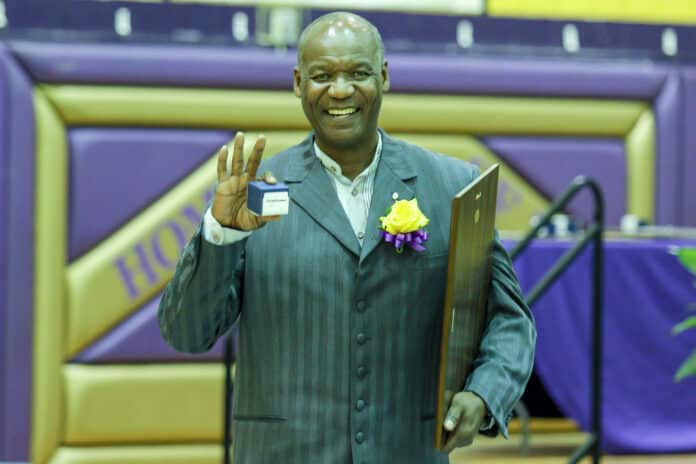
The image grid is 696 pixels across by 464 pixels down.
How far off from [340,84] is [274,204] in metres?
0.30

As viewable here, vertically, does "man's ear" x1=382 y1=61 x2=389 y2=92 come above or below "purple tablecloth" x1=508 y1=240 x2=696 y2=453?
above

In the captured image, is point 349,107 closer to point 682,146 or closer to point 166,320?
point 166,320

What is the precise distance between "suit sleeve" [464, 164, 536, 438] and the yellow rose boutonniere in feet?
0.56

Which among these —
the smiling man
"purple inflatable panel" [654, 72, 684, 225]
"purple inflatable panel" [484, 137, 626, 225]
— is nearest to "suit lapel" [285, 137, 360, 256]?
the smiling man

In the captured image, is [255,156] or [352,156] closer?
[255,156]

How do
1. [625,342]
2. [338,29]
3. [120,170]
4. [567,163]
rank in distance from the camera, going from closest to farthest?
[338,29], [625,342], [120,170], [567,163]

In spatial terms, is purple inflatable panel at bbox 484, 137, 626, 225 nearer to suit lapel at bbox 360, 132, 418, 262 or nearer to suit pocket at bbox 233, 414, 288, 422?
suit lapel at bbox 360, 132, 418, 262

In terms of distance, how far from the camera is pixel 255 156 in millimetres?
1669

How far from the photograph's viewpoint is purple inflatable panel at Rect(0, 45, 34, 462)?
193 inches

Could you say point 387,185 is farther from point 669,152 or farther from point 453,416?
point 669,152

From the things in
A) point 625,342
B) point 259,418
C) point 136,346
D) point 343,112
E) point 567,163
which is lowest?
point 136,346

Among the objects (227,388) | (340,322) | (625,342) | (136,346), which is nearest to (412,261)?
(340,322)

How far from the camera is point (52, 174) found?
16.2 ft

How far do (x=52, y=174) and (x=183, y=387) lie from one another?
3.61 feet
